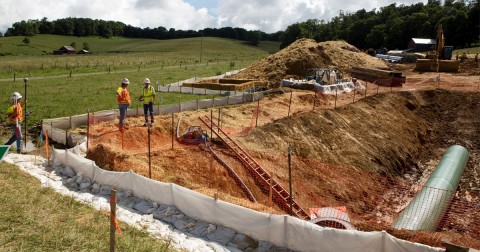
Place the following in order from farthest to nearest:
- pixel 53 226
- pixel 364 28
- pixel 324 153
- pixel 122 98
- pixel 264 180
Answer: pixel 364 28 → pixel 324 153 → pixel 122 98 → pixel 264 180 → pixel 53 226

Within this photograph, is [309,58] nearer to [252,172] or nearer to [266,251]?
[252,172]

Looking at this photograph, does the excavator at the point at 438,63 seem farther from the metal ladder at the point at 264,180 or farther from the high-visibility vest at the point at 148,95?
the high-visibility vest at the point at 148,95

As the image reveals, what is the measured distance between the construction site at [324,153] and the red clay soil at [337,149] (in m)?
0.05

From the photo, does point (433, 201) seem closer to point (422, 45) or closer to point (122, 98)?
point (122, 98)

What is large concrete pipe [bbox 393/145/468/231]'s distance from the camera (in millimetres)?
11828

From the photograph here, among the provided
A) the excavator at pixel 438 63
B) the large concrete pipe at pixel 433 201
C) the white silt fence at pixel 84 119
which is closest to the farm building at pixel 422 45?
the excavator at pixel 438 63

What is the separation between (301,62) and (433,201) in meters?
22.9

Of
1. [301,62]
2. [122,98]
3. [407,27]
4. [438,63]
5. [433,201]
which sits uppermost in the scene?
[407,27]

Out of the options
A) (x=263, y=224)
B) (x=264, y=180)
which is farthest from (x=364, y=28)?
(x=263, y=224)

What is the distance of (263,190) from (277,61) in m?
23.4

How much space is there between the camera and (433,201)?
13.4 meters

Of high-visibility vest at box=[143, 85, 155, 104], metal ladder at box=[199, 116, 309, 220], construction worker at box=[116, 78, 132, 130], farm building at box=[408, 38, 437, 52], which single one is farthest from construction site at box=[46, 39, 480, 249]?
farm building at box=[408, 38, 437, 52]

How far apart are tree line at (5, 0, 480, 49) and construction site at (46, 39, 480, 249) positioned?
51.6m

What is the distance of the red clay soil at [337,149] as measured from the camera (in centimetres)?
1323
